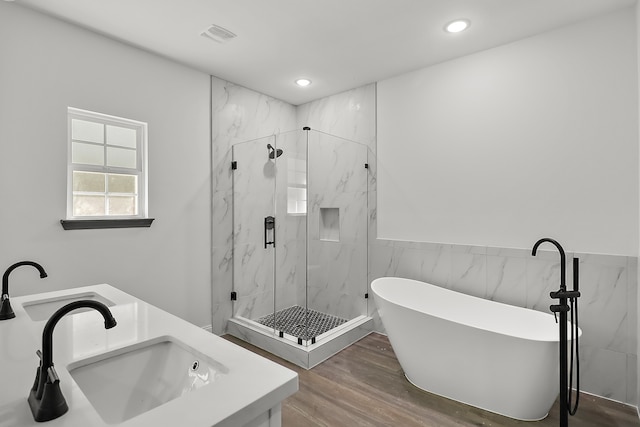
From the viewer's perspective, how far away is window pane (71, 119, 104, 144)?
255cm

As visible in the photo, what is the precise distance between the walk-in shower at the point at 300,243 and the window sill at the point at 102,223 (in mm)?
959

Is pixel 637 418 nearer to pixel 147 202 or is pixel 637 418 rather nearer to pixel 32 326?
pixel 32 326

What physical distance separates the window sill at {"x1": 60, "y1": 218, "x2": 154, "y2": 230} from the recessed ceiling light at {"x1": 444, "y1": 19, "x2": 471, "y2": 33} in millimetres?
2908

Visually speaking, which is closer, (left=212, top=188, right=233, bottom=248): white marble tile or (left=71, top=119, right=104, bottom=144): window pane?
(left=71, top=119, right=104, bottom=144): window pane

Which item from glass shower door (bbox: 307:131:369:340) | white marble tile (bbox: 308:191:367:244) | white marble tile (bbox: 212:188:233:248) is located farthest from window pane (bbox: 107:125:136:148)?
white marble tile (bbox: 308:191:367:244)

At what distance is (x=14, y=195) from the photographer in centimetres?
221

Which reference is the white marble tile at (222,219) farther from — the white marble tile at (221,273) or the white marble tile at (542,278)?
the white marble tile at (542,278)

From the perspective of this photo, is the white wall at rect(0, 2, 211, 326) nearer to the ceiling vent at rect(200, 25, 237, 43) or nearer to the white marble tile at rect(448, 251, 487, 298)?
the ceiling vent at rect(200, 25, 237, 43)

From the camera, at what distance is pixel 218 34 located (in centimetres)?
259

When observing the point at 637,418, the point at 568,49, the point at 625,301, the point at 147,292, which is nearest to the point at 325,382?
the point at 147,292

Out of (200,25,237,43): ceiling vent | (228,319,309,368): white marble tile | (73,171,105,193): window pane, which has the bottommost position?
(228,319,309,368): white marble tile

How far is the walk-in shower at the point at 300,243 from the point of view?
3.12m

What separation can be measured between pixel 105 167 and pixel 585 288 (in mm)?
3877

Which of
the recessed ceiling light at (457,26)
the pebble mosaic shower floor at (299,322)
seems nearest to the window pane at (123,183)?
the pebble mosaic shower floor at (299,322)
